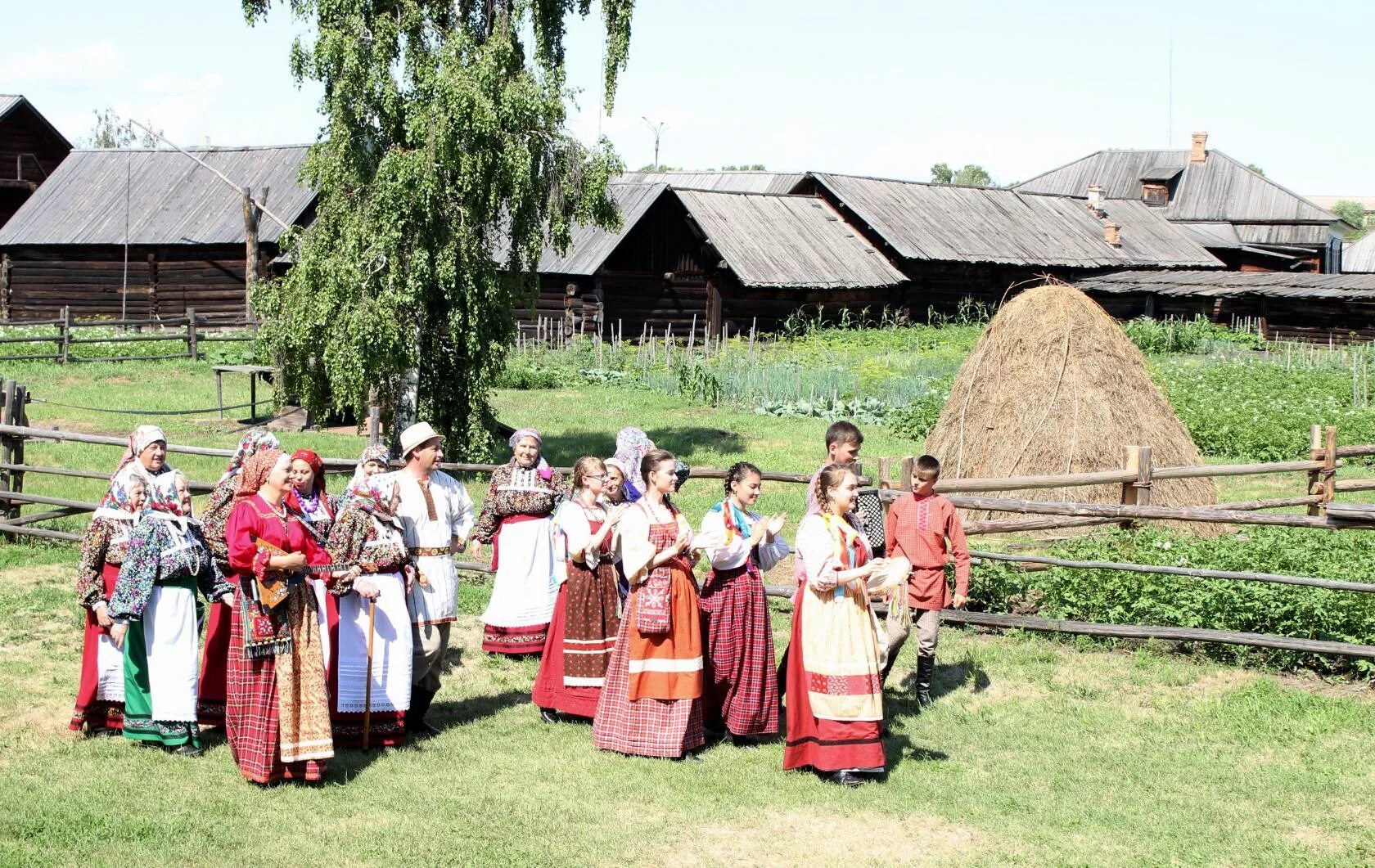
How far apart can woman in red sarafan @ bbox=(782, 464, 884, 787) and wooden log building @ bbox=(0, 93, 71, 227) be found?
3331cm

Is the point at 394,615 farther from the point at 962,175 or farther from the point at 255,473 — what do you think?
the point at 962,175

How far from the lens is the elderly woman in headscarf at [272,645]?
585cm

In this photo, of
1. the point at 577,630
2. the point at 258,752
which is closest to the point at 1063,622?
the point at 577,630

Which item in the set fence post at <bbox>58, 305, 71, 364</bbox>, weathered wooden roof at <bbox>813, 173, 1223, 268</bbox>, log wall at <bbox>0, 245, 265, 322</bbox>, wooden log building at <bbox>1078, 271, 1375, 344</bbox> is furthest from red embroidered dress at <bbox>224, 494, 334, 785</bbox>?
wooden log building at <bbox>1078, 271, 1375, 344</bbox>

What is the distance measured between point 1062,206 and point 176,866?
3822 centimetres

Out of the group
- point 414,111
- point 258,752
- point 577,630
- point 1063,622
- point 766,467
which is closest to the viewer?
point 258,752

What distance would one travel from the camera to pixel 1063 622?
8.40 metres

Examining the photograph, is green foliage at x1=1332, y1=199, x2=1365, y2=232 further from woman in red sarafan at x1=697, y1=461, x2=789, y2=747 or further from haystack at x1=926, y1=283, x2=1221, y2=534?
woman in red sarafan at x1=697, y1=461, x2=789, y2=747

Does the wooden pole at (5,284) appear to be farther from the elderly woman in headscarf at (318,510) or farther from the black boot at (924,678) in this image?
the black boot at (924,678)

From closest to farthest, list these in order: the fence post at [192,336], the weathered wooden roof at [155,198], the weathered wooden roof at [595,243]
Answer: the fence post at [192,336]
the weathered wooden roof at [595,243]
the weathered wooden roof at [155,198]

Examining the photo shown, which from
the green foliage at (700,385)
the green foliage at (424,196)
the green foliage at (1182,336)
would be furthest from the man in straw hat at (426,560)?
the green foliage at (1182,336)

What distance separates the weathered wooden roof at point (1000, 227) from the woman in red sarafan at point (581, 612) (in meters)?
25.9

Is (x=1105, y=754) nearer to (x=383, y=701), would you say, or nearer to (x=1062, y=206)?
(x=383, y=701)

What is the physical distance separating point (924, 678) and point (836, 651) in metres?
1.40
